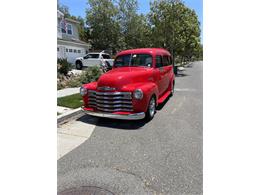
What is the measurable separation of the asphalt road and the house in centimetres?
1776

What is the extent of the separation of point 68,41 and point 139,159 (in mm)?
21063

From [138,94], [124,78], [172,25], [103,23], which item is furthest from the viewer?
[103,23]

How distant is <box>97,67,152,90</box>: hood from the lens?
5.16 m

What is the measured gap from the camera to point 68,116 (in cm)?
576

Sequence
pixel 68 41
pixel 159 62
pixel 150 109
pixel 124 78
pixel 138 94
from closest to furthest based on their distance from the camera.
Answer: pixel 138 94
pixel 124 78
pixel 150 109
pixel 159 62
pixel 68 41

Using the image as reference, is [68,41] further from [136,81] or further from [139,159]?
[139,159]

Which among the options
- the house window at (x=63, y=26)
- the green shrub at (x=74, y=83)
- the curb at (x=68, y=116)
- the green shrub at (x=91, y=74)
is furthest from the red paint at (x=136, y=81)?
the house window at (x=63, y=26)

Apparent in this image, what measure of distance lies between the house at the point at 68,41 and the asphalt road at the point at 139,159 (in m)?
17.8

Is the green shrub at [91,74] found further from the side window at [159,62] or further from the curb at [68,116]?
the curb at [68,116]

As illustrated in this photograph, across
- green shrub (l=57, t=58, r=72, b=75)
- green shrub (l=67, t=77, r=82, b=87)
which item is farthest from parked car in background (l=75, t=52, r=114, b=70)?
green shrub (l=67, t=77, r=82, b=87)

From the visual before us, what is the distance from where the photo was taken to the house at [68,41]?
831 inches

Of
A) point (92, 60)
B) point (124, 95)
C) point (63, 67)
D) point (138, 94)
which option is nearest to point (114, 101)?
point (124, 95)
